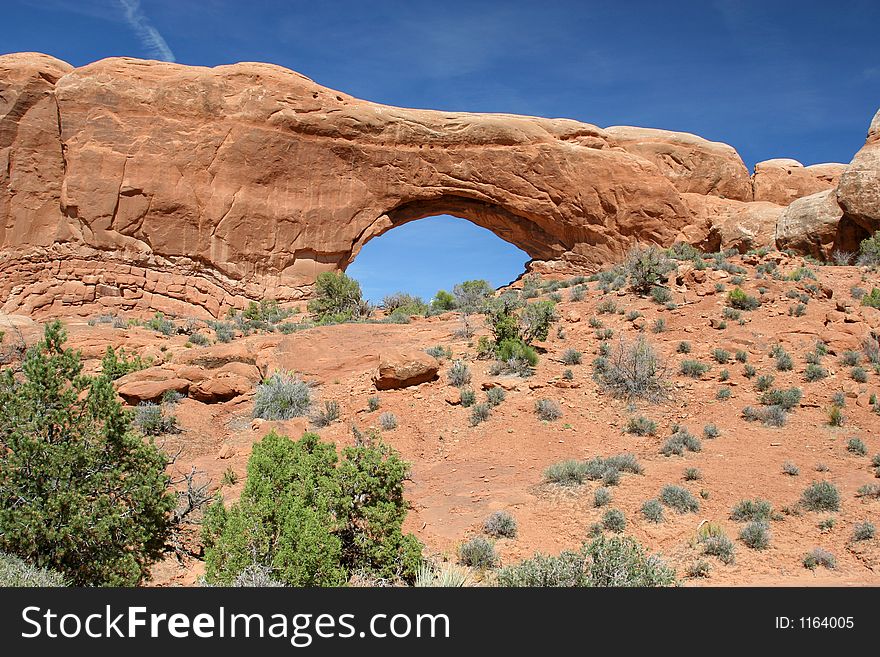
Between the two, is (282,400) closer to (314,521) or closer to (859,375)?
(314,521)

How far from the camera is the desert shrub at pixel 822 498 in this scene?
7.16 meters

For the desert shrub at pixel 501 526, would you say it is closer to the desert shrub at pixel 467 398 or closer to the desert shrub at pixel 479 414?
the desert shrub at pixel 479 414

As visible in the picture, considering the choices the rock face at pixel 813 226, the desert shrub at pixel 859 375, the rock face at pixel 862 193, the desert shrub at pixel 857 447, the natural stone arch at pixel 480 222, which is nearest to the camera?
the desert shrub at pixel 857 447

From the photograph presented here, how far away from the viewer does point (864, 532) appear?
641 centimetres

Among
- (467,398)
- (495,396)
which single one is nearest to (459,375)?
(467,398)

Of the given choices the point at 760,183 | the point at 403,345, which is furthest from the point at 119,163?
the point at 760,183

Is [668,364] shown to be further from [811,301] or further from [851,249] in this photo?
[851,249]

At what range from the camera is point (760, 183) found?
2711 cm

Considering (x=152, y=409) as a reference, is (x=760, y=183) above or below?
above

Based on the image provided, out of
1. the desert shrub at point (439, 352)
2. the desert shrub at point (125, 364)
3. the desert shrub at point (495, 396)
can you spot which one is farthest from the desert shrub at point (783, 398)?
the desert shrub at point (125, 364)

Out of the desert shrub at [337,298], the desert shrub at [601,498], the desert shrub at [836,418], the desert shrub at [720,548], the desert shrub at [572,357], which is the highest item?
the desert shrub at [337,298]

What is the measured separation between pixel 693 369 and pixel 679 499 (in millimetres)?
4566

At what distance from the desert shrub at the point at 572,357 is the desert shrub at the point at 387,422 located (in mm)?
3581

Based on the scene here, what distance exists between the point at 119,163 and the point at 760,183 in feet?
79.4
